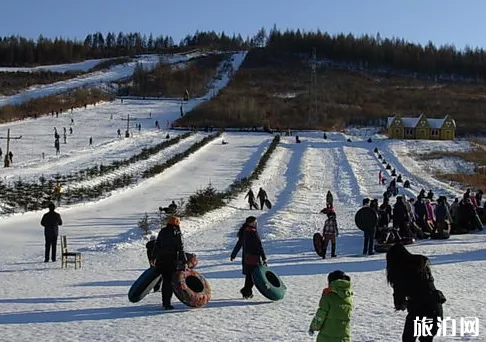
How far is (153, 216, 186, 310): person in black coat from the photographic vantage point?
32.4 feet

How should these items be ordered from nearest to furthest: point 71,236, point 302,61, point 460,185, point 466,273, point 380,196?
point 466,273
point 71,236
point 380,196
point 460,185
point 302,61

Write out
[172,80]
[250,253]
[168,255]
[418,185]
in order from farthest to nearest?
[172,80], [418,185], [250,253], [168,255]

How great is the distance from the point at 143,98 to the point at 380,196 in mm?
73418

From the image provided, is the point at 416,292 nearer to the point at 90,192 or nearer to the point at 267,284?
the point at 267,284

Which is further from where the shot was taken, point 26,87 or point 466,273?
point 26,87

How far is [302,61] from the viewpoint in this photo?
5896 inches

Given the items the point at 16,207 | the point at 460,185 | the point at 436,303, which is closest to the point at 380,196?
the point at 460,185

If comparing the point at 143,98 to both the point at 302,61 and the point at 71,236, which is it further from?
the point at 71,236

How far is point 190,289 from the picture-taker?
10.0 m

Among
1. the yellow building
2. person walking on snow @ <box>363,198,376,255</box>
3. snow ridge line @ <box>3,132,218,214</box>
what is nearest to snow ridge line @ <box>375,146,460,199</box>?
snow ridge line @ <box>3,132,218,214</box>

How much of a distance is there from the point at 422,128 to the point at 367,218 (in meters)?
63.7

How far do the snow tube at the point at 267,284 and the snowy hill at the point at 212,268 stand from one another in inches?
5.9

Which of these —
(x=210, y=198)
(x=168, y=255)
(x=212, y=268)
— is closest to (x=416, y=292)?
(x=168, y=255)

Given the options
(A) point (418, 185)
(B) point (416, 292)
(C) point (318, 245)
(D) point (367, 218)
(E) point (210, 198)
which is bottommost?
(A) point (418, 185)
